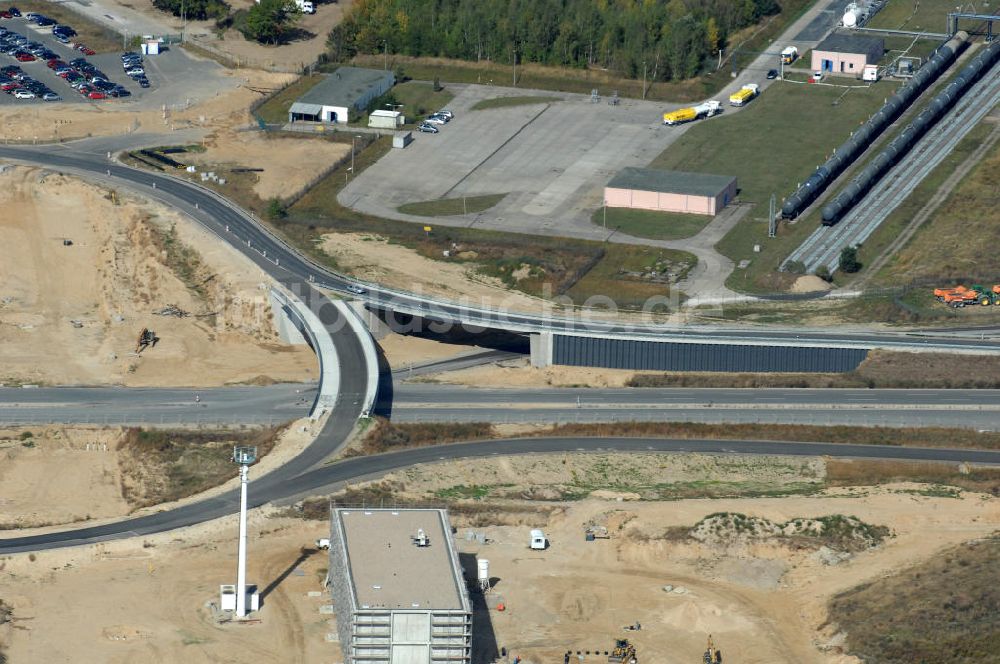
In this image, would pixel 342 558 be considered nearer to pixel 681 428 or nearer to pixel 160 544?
pixel 160 544

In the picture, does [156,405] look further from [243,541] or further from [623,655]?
[623,655]

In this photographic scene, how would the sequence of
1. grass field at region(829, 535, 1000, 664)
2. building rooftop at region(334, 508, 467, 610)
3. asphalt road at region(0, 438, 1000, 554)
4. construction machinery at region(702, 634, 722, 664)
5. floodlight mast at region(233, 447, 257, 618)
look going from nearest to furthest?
building rooftop at region(334, 508, 467, 610)
floodlight mast at region(233, 447, 257, 618)
grass field at region(829, 535, 1000, 664)
construction machinery at region(702, 634, 722, 664)
asphalt road at region(0, 438, 1000, 554)

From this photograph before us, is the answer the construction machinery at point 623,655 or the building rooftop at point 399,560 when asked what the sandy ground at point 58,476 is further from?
the construction machinery at point 623,655

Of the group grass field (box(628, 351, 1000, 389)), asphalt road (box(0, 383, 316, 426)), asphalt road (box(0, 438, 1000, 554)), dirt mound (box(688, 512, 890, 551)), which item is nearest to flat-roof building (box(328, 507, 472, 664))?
asphalt road (box(0, 438, 1000, 554))

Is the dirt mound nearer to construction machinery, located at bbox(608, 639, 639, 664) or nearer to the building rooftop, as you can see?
construction machinery, located at bbox(608, 639, 639, 664)

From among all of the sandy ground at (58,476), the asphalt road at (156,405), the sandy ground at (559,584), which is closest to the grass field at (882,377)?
the sandy ground at (559,584)

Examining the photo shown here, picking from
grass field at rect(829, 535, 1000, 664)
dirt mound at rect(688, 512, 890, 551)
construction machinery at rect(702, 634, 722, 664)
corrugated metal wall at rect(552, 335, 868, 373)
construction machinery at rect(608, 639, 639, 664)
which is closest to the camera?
construction machinery at rect(608, 639, 639, 664)

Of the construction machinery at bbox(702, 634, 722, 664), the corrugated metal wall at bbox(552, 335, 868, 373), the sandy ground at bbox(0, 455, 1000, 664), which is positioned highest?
the corrugated metal wall at bbox(552, 335, 868, 373)
